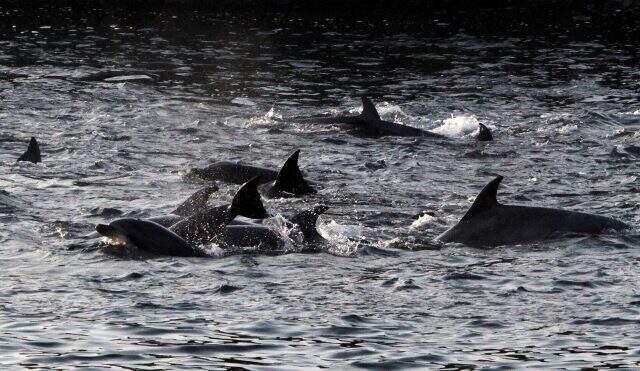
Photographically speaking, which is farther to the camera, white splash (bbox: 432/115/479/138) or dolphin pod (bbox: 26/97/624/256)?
white splash (bbox: 432/115/479/138)

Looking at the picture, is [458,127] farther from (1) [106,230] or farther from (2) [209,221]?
(1) [106,230]

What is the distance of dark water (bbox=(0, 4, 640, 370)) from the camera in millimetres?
12820

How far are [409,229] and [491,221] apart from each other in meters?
1.41

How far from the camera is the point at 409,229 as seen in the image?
17.9 m

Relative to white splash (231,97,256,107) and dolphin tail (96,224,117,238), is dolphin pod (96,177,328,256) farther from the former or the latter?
white splash (231,97,256,107)

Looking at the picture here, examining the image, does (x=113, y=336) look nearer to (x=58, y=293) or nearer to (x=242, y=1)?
(x=58, y=293)

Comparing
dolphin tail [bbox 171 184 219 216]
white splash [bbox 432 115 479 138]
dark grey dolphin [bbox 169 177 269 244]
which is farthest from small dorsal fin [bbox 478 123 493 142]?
dark grey dolphin [bbox 169 177 269 244]

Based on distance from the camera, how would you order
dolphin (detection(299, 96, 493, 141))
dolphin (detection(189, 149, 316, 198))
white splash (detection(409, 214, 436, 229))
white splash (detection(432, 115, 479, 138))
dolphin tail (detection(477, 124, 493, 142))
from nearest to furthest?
1. white splash (detection(409, 214, 436, 229))
2. dolphin (detection(189, 149, 316, 198))
3. dolphin tail (detection(477, 124, 493, 142))
4. dolphin (detection(299, 96, 493, 141))
5. white splash (detection(432, 115, 479, 138))

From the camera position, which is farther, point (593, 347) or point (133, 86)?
point (133, 86)

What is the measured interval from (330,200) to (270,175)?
1864mm

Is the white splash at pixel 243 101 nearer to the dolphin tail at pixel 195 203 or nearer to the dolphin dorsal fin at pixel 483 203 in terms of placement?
the dolphin tail at pixel 195 203

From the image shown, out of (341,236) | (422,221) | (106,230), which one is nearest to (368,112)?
(422,221)

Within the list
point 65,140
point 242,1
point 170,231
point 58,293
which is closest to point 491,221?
point 170,231

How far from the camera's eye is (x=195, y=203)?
59.2ft
